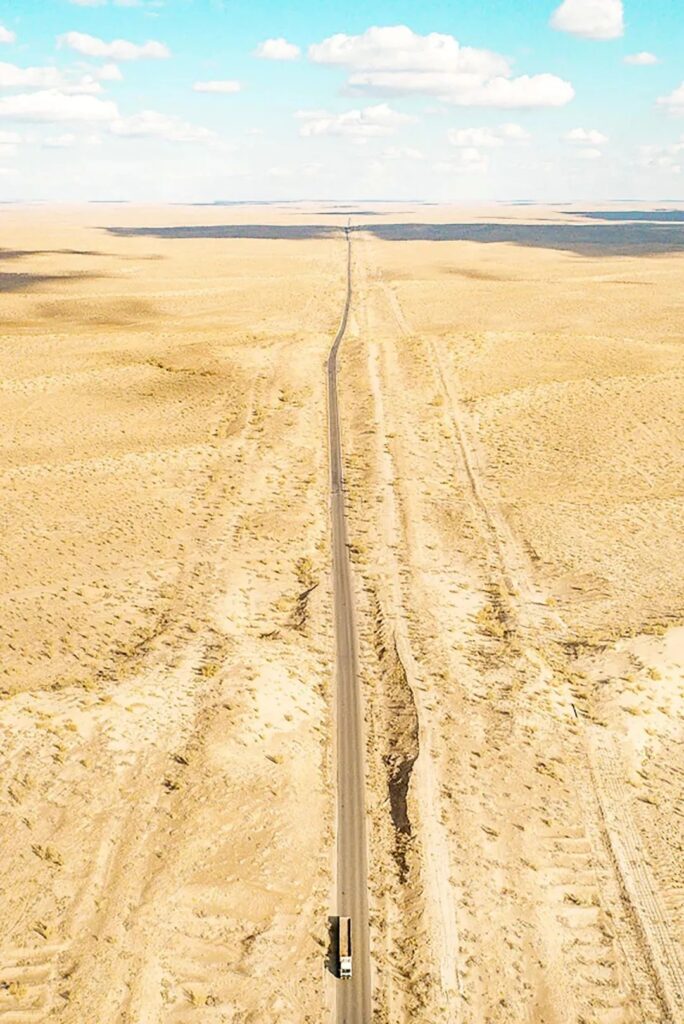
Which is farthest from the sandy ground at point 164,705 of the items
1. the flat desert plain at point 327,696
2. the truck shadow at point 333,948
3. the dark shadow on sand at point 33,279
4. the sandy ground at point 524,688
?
the dark shadow on sand at point 33,279

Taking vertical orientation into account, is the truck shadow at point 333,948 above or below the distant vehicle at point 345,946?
below

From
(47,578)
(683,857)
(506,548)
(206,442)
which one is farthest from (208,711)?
(206,442)

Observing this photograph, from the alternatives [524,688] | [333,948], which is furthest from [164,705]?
[524,688]

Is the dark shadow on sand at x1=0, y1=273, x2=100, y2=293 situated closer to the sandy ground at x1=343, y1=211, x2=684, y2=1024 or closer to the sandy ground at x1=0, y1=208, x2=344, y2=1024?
the sandy ground at x1=0, y1=208, x2=344, y2=1024

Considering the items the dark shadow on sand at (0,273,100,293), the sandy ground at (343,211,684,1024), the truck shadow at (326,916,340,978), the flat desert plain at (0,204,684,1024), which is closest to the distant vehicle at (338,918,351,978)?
the truck shadow at (326,916,340,978)

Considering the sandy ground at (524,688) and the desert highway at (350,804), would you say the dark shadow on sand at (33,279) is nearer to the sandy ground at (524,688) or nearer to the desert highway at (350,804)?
the sandy ground at (524,688)

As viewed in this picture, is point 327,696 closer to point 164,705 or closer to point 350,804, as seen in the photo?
point 350,804

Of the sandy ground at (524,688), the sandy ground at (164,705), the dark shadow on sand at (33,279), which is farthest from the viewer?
the dark shadow on sand at (33,279)

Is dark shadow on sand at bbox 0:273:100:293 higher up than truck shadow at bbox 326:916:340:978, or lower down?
higher up
